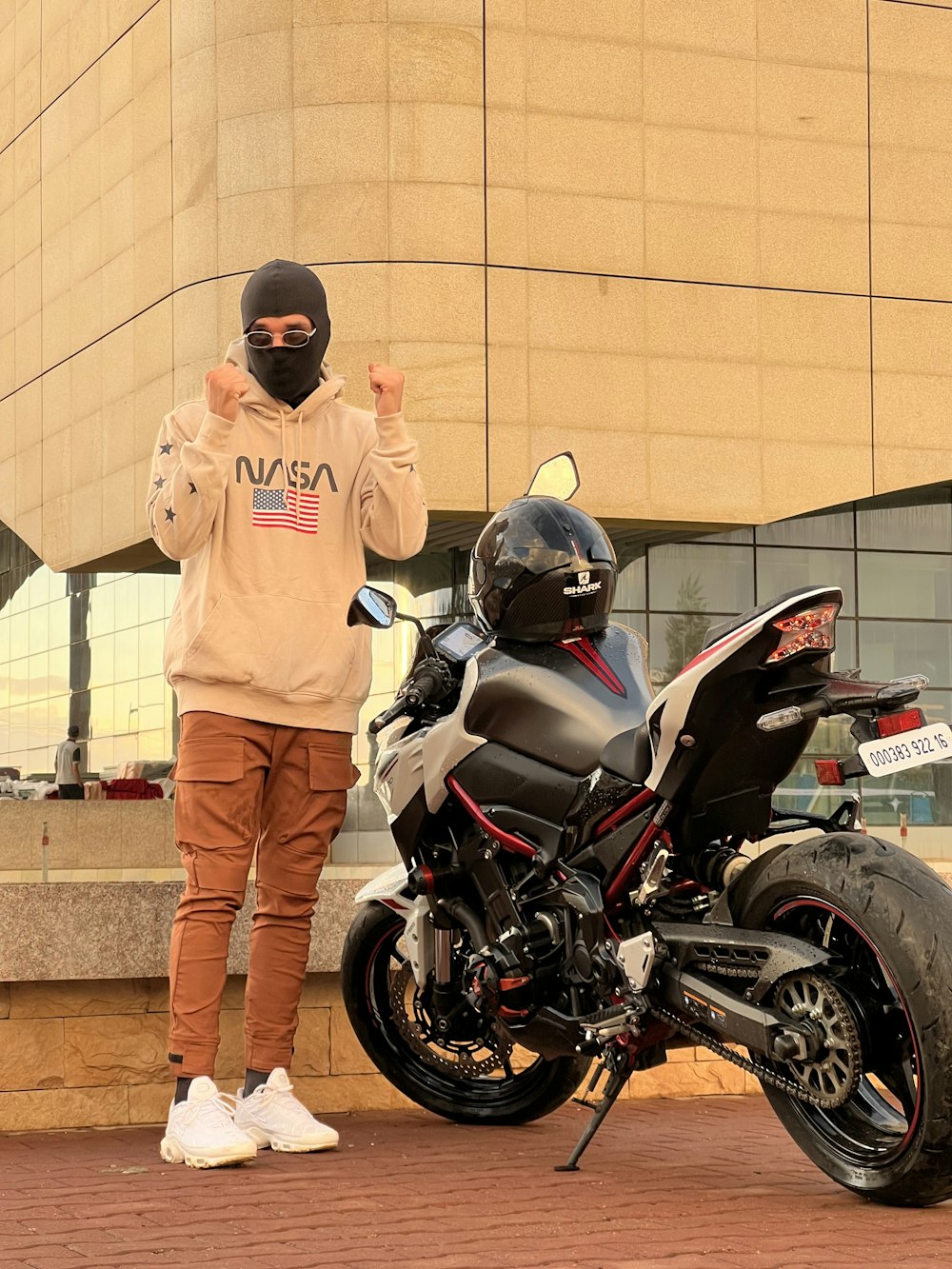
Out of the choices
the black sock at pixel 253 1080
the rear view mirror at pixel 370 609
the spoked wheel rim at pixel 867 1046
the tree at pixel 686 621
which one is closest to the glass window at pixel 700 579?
the tree at pixel 686 621

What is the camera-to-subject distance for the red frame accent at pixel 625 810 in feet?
15.9

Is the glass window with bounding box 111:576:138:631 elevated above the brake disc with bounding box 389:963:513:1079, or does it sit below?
above

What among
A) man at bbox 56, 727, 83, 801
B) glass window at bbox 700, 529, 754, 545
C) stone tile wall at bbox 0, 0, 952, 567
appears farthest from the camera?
man at bbox 56, 727, 83, 801

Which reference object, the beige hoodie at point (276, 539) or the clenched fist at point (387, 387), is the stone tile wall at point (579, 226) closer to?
the beige hoodie at point (276, 539)

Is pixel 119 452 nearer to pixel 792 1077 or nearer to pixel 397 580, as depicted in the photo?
pixel 397 580

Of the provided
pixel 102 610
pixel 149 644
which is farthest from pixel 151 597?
pixel 102 610

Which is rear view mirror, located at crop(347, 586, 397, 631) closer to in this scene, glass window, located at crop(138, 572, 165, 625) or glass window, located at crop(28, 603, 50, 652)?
glass window, located at crop(138, 572, 165, 625)

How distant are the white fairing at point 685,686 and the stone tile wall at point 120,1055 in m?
2.28

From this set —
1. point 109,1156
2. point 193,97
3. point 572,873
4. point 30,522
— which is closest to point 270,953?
point 109,1156

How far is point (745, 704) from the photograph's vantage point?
4.57 metres

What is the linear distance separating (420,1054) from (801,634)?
7.91 ft

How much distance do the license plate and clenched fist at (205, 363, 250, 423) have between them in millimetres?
2199

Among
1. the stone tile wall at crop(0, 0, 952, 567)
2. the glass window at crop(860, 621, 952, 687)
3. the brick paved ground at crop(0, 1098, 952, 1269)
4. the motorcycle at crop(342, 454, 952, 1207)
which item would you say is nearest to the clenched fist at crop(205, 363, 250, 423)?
the motorcycle at crop(342, 454, 952, 1207)

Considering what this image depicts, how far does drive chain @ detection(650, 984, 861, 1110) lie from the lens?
4359mm
